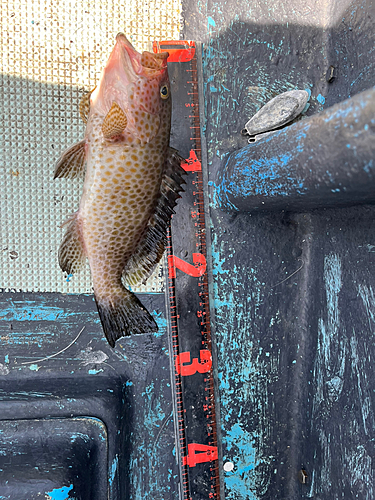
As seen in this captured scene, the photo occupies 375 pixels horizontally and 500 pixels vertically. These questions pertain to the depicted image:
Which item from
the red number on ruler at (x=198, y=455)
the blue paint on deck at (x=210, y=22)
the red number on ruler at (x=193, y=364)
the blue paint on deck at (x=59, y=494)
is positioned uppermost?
the blue paint on deck at (x=210, y=22)

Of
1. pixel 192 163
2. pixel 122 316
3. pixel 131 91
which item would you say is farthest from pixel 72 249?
pixel 192 163

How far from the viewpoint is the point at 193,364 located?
196 cm

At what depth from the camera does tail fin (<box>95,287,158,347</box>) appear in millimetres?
1394

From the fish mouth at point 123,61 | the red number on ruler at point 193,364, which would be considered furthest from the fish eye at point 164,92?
the red number on ruler at point 193,364

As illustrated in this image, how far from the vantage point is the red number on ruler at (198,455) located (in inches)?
76.5

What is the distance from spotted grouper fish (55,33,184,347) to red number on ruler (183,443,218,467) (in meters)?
0.99

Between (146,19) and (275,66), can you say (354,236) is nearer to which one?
(275,66)

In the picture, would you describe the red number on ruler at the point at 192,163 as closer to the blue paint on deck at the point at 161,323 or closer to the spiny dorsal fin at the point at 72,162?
the spiny dorsal fin at the point at 72,162

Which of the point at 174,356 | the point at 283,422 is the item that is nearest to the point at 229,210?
the point at 174,356

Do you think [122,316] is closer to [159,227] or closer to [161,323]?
[159,227]

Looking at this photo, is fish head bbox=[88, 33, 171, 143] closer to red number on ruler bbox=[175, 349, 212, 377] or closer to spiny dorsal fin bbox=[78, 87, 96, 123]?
spiny dorsal fin bbox=[78, 87, 96, 123]

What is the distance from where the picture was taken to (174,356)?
1.94 m

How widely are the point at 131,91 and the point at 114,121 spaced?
142mm

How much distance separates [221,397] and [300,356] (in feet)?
1.73
